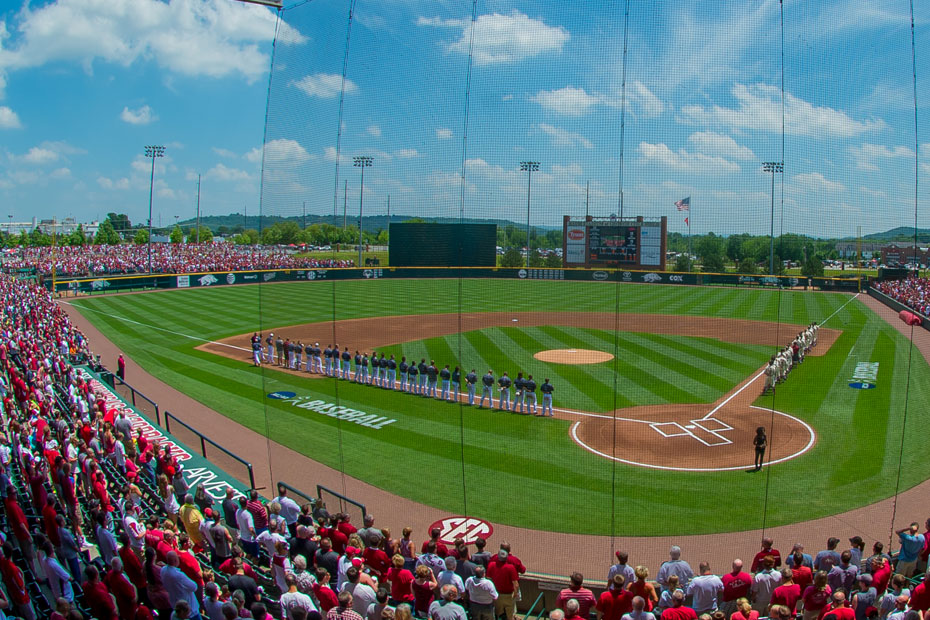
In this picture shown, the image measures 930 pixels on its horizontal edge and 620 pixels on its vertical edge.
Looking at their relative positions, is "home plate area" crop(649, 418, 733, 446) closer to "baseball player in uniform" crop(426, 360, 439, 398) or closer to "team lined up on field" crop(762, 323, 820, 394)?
"team lined up on field" crop(762, 323, 820, 394)

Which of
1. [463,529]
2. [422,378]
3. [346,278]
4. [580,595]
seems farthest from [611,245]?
[346,278]

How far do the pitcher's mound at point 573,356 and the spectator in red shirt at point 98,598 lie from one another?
66.3ft

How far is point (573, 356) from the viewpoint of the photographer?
25828 mm

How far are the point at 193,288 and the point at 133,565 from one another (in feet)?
164

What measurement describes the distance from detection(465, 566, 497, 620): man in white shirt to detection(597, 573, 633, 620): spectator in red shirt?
45.0 inches

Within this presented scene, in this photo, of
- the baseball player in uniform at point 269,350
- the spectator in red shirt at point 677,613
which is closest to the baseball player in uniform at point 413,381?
the baseball player in uniform at point 269,350

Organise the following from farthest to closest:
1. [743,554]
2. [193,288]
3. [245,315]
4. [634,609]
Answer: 1. [193,288]
2. [245,315]
3. [743,554]
4. [634,609]

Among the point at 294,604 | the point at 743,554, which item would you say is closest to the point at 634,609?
the point at 294,604

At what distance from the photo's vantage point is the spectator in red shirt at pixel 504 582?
6.95 meters

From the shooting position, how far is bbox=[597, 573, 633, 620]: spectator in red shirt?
612 cm

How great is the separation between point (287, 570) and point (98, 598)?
1713 millimetres

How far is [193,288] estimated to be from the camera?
52344mm

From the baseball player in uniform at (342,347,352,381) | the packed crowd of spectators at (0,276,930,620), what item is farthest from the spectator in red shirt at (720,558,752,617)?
the baseball player in uniform at (342,347,352,381)

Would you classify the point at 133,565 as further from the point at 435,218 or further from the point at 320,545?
the point at 435,218
